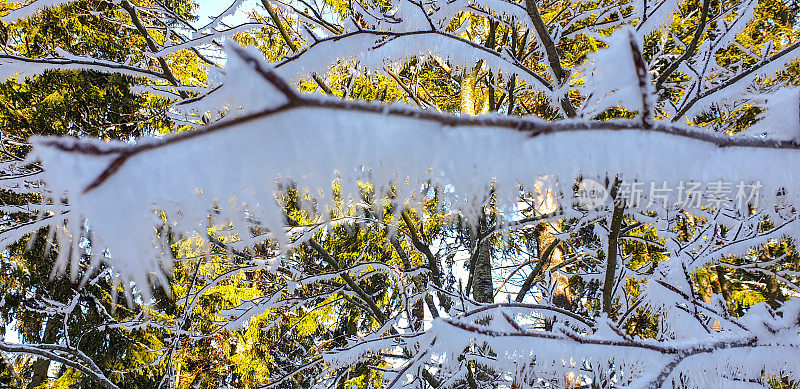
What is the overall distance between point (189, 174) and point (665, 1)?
6.89 feet

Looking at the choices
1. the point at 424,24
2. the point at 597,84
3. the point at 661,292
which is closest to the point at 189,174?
the point at 597,84

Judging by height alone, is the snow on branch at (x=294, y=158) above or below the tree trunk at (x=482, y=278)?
above

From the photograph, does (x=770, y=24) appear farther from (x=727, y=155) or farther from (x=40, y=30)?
(x=40, y=30)

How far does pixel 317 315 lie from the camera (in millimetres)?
4988

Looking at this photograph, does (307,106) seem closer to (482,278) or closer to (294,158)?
(294,158)

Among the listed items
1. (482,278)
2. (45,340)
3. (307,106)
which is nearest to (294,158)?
(307,106)

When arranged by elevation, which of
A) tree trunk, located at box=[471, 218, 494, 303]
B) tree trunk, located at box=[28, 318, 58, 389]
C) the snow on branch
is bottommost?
tree trunk, located at box=[28, 318, 58, 389]

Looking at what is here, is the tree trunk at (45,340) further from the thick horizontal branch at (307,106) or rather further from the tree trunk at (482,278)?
the thick horizontal branch at (307,106)

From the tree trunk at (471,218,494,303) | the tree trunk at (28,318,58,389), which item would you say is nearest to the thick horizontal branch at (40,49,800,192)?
the tree trunk at (471,218,494,303)

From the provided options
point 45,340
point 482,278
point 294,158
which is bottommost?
point 45,340

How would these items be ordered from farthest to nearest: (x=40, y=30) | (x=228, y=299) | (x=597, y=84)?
(x=228, y=299)
(x=40, y=30)
(x=597, y=84)

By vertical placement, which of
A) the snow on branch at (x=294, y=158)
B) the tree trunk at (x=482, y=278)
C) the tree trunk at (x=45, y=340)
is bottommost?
the tree trunk at (x=45, y=340)

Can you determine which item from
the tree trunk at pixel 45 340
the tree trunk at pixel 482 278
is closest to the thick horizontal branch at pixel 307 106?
the tree trunk at pixel 482 278

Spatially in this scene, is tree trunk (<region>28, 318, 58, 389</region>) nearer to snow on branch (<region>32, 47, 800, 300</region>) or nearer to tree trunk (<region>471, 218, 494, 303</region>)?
tree trunk (<region>471, 218, 494, 303</region>)
